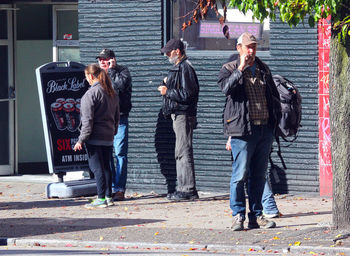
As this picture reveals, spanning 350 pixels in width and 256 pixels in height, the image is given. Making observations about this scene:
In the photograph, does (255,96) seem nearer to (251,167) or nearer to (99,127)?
(251,167)

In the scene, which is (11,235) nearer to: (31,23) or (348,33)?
(348,33)

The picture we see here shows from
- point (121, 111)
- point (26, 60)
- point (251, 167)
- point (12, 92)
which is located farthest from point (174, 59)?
point (26, 60)

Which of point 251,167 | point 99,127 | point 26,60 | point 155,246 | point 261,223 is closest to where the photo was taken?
point 155,246

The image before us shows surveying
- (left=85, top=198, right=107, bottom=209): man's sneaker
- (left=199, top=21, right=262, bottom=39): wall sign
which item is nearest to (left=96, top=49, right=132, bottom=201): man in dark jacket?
(left=85, top=198, right=107, bottom=209): man's sneaker

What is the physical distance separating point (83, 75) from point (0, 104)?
234 cm

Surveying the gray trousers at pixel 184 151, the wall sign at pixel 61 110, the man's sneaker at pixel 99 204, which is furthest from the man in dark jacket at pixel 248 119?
the wall sign at pixel 61 110

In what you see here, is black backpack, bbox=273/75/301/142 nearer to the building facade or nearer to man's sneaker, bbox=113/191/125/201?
the building facade

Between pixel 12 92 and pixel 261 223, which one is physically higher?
pixel 12 92

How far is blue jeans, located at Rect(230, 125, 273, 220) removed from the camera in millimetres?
9492

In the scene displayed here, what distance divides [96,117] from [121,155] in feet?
3.06

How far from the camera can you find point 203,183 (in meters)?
13.0

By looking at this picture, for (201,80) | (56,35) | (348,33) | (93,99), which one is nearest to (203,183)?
(201,80)

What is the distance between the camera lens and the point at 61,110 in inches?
509

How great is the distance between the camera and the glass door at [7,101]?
48.4ft
